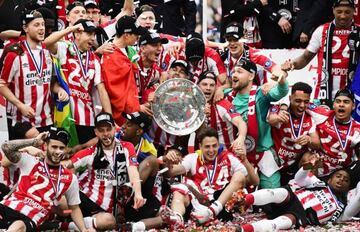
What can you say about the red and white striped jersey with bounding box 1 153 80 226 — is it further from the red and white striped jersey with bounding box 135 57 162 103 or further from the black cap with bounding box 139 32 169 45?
the black cap with bounding box 139 32 169 45

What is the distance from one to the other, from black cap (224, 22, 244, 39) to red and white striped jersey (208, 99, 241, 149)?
34.1 inches

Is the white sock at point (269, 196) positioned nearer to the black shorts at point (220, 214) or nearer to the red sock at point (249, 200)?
the red sock at point (249, 200)

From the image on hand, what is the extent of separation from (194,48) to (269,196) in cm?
216

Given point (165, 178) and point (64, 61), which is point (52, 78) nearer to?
point (64, 61)

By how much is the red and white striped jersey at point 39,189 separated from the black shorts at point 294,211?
2150mm

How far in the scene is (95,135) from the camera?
578 inches

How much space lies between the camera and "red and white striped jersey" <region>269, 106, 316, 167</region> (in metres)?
14.7

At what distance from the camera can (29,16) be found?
46.5ft

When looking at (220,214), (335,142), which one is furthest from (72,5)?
(335,142)

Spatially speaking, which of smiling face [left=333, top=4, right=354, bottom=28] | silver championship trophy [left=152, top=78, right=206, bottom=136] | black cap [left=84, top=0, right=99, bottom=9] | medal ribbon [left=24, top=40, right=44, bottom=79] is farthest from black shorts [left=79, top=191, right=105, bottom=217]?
smiling face [left=333, top=4, right=354, bottom=28]

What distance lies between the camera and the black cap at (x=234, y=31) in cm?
1527

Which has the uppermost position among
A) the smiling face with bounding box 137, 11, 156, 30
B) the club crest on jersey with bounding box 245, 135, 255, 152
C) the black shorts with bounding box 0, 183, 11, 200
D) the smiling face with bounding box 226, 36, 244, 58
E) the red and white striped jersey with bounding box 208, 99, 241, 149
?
the smiling face with bounding box 137, 11, 156, 30

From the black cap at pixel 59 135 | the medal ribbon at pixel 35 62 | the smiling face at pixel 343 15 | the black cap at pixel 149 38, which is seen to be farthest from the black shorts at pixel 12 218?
the smiling face at pixel 343 15

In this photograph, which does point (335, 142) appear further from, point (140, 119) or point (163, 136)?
point (140, 119)
